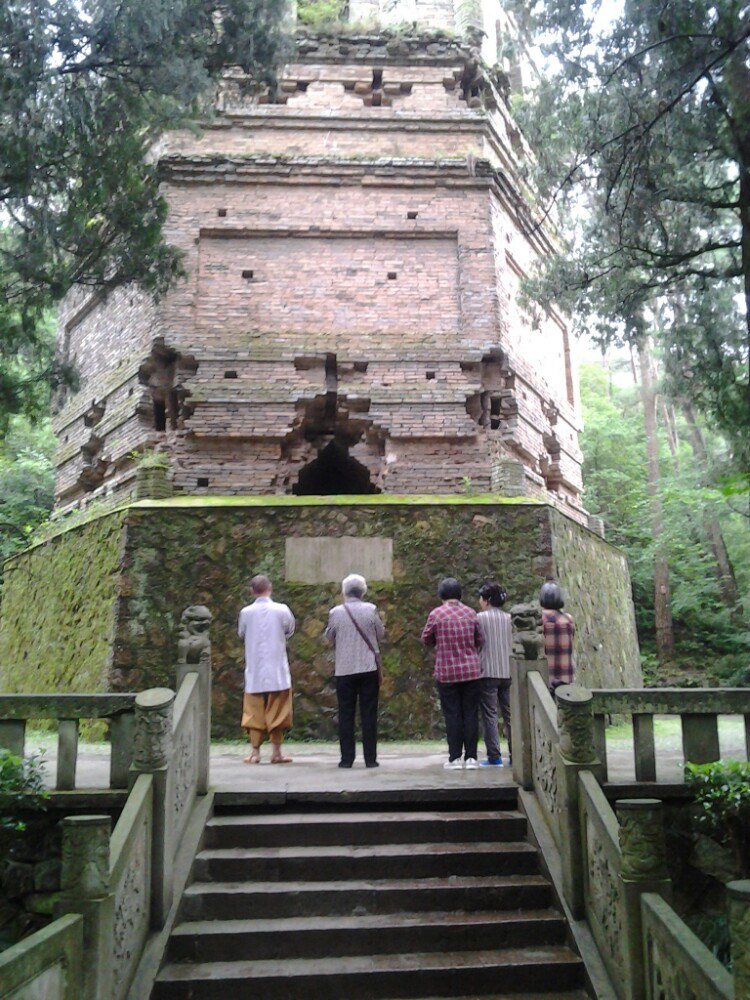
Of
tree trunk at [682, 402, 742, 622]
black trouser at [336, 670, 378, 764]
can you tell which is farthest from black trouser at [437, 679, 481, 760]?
tree trunk at [682, 402, 742, 622]

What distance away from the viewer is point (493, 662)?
7039 millimetres

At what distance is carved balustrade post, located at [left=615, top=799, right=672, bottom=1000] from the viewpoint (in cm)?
407

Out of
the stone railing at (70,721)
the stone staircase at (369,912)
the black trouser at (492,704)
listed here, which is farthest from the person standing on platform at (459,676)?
the stone railing at (70,721)

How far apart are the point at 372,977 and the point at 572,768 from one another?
1.65 m

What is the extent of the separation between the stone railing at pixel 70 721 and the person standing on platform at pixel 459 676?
2.54m

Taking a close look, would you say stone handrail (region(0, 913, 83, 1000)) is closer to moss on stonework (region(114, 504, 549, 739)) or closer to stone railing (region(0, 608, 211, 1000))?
stone railing (region(0, 608, 211, 1000))

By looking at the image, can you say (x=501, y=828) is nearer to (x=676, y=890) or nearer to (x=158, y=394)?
(x=676, y=890)

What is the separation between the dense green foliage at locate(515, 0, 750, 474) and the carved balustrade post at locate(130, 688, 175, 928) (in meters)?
6.91

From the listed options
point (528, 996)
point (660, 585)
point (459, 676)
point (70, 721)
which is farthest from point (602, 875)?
point (660, 585)

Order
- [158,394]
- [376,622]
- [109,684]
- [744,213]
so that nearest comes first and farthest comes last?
[376,622]
[744,213]
[109,684]
[158,394]

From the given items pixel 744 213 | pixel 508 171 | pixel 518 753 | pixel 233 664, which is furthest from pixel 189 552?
pixel 508 171

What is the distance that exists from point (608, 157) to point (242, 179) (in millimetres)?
5765

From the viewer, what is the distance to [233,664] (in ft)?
31.1

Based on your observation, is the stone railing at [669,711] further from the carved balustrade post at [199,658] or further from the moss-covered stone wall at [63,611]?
the moss-covered stone wall at [63,611]
